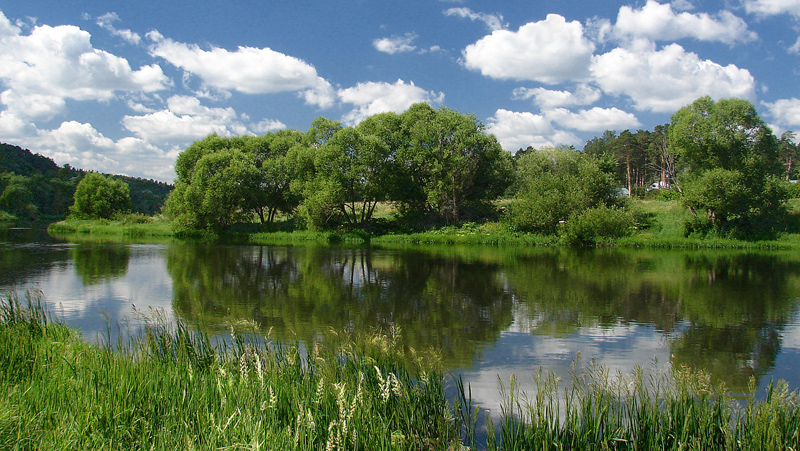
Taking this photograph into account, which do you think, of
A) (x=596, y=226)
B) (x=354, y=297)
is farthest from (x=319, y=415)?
(x=596, y=226)

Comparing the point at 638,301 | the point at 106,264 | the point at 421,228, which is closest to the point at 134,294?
the point at 106,264

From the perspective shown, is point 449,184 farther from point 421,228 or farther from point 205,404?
point 205,404

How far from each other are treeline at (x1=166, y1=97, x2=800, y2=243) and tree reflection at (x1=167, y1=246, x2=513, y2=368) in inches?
703

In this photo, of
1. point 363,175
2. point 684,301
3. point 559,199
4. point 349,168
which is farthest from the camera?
point 363,175

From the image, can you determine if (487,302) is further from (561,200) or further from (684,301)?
(561,200)

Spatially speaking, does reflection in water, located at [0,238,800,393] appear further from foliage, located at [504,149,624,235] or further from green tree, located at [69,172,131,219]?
green tree, located at [69,172,131,219]

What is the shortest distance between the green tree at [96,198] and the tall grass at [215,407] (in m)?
67.3

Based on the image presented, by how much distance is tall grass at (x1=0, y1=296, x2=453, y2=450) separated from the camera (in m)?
4.75

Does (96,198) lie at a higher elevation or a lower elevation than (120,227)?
higher

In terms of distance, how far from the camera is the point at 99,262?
27375 millimetres

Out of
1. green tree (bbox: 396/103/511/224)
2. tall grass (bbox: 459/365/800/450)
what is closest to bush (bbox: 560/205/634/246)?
green tree (bbox: 396/103/511/224)

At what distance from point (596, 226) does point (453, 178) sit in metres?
14.4

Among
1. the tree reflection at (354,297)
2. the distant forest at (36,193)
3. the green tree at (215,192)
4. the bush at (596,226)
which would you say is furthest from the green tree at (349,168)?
the distant forest at (36,193)

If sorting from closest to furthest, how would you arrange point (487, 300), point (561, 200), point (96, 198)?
point (487, 300) < point (561, 200) < point (96, 198)
